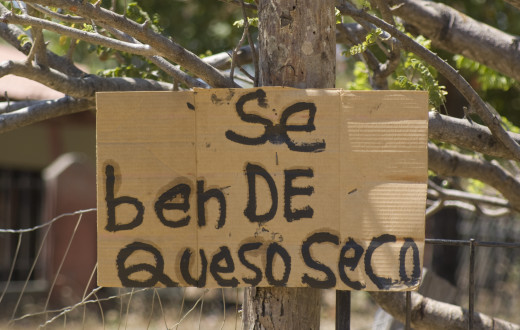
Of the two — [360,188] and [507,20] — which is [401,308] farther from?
[507,20]

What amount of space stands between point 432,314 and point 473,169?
0.94 meters

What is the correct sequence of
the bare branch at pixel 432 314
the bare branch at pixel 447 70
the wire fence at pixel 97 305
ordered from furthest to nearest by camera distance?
the wire fence at pixel 97 305
the bare branch at pixel 432 314
the bare branch at pixel 447 70

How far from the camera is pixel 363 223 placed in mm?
2287

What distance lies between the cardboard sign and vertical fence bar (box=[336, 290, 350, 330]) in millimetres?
392

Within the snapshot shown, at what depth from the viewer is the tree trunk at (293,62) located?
7.84ft

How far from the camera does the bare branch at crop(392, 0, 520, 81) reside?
409 centimetres

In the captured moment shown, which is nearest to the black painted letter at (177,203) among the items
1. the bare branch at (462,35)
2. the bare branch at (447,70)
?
the bare branch at (447,70)

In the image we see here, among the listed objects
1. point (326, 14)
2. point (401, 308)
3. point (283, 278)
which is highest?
point (326, 14)

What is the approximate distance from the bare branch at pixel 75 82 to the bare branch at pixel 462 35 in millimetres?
1651

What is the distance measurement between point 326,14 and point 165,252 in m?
1.04

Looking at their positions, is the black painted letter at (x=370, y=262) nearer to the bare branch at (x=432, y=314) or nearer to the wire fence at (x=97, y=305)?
the bare branch at (x=432, y=314)

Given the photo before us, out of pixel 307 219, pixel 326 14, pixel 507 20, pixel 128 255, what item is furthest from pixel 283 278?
pixel 507 20

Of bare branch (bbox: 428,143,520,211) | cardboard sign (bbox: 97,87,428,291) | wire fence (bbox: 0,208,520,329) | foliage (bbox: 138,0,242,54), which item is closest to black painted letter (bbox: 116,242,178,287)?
cardboard sign (bbox: 97,87,428,291)

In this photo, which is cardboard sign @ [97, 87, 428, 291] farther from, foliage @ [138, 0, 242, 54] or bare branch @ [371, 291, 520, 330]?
foliage @ [138, 0, 242, 54]
